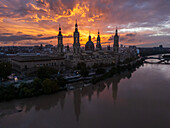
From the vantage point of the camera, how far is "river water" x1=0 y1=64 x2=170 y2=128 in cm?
545

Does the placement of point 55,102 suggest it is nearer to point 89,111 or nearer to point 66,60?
point 89,111

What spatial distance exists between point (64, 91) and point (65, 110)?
2.29m

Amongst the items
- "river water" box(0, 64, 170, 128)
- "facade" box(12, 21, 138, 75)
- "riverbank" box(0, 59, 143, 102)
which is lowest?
"river water" box(0, 64, 170, 128)

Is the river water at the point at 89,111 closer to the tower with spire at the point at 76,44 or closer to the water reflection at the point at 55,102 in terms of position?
the water reflection at the point at 55,102

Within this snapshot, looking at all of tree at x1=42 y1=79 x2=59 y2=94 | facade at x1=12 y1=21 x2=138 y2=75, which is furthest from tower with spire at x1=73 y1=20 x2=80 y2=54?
tree at x1=42 y1=79 x2=59 y2=94

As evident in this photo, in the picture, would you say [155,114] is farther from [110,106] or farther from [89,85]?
[89,85]

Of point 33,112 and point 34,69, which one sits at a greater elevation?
point 34,69

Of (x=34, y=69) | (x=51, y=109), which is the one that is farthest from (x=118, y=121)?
(x=34, y=69)

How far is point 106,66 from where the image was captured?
17.9 metres

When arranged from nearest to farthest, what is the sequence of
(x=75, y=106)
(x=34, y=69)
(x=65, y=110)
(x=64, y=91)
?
(x=65, y=110)
(x=75, y=106)
(x=64, y=91)
(x=34, y=69)

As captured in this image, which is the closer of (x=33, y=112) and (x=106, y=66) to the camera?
(x=33, y=112)

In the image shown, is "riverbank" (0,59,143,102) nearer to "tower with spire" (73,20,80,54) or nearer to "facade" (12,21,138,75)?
"facade" (12,21,138,75)

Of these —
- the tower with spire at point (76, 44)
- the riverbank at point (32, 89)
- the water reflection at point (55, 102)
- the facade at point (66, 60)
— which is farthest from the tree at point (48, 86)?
the tower with spire at point (76, 44)

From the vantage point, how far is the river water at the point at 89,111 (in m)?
5.45
